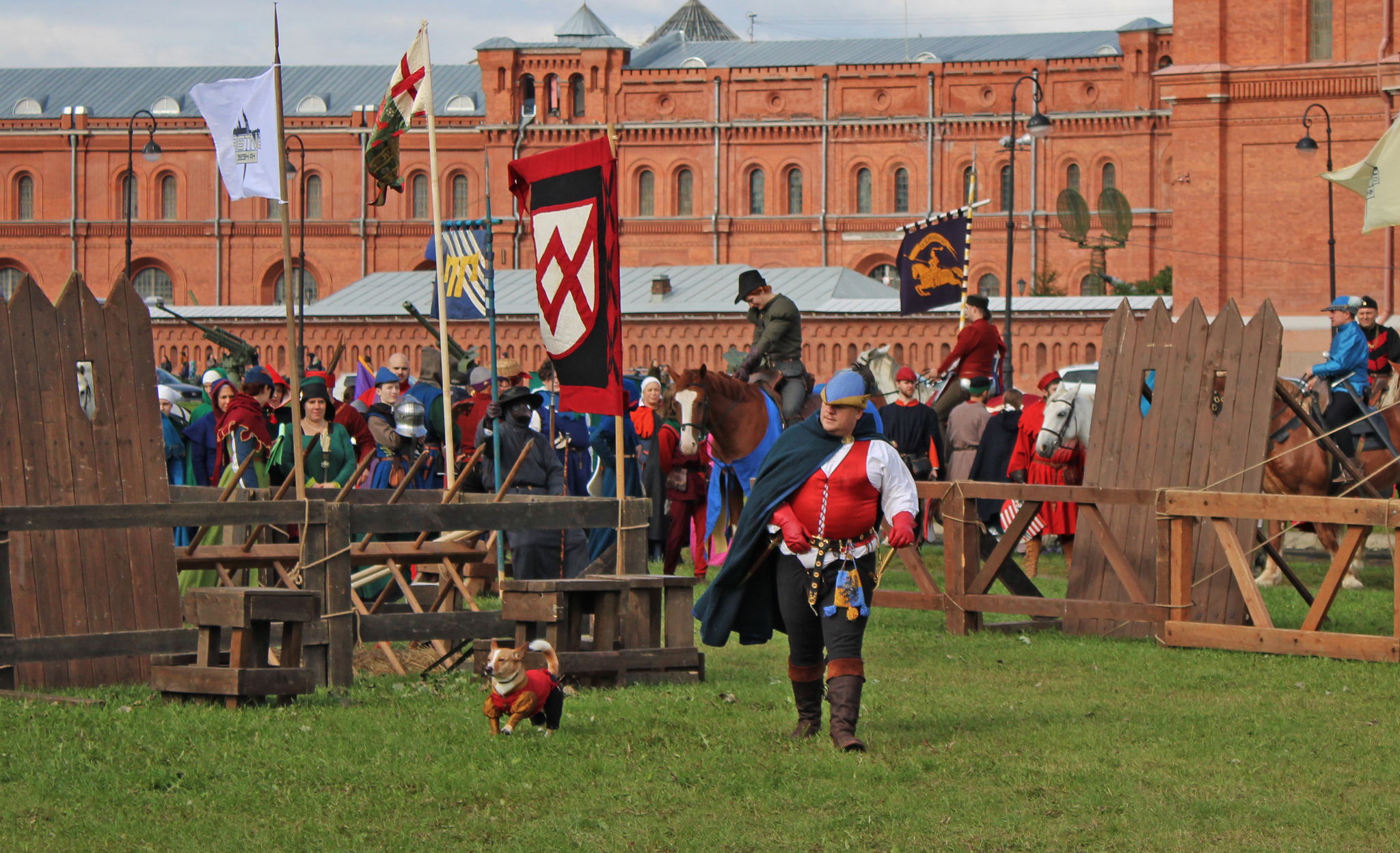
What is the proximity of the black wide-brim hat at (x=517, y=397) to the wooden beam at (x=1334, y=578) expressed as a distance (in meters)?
5.63

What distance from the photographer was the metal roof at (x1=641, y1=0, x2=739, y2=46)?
85938 mm

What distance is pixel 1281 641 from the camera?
32.6ft

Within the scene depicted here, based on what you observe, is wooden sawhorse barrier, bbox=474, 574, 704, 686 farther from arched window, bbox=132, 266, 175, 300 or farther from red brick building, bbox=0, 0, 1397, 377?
arched window, bbox=132, 266, 175, 300

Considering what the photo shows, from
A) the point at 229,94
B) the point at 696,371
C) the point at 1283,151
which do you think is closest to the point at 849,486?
the point at 229,94

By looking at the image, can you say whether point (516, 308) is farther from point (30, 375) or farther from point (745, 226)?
point (30, 375)

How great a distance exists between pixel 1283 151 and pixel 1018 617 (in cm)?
Answer: 3291

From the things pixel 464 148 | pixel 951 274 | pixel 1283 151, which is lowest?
pixel 951 274

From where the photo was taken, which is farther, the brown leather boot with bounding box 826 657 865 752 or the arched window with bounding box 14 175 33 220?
the arched window with bounding box 14 175 33 220

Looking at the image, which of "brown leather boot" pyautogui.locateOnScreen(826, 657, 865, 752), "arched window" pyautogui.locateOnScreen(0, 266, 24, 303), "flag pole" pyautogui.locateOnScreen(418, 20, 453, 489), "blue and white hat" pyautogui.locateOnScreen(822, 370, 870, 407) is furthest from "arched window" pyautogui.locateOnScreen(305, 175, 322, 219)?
"brown leather boot" pyautogui.locateOnScreen(826, 657, 865, 752)

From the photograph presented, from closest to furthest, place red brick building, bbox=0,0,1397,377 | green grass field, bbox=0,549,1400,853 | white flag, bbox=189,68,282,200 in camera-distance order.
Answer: green grass field, bbox=0,549,1400,853 < white flag, bbox=189,68,282,200 < red brick building, bbox=0,0,1397,377

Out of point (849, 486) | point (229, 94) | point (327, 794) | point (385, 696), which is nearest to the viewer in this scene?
point (327, 794)

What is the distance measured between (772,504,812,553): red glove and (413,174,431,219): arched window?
6792 cm

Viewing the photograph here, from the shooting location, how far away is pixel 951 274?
22.5 m

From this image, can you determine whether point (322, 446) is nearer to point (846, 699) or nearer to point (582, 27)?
point (846, 699)
